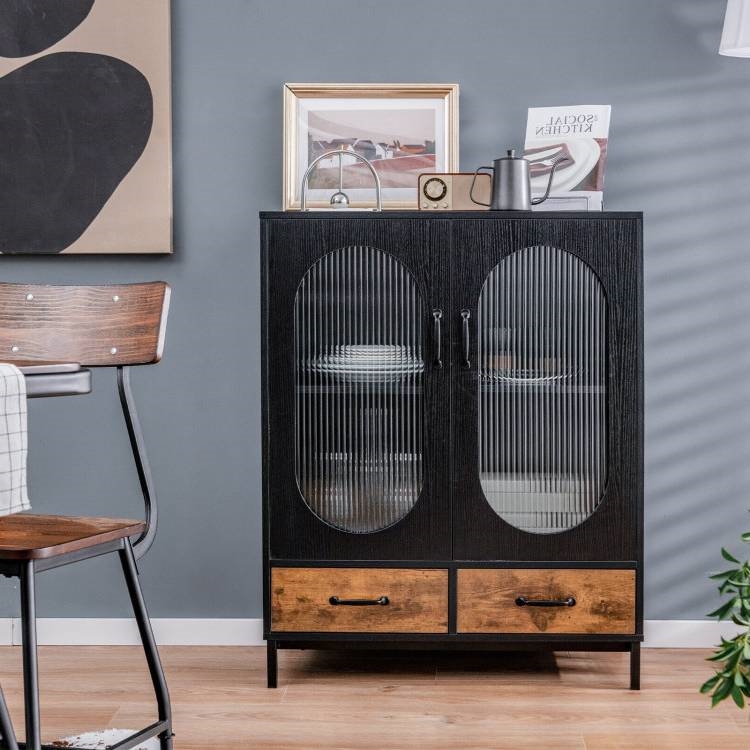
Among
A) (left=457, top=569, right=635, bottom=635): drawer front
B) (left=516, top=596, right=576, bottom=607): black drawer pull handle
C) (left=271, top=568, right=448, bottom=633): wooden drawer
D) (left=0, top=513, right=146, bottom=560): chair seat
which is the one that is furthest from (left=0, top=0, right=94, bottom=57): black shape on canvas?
(left=516, top=596, right=576, bottom=607): black drawer pull handle

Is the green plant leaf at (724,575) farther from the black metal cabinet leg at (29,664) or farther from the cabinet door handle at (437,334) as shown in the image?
the black metal cabinet leg at (29,664)

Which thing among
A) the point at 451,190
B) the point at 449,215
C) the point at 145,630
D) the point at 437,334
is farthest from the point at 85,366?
the point at 451,190

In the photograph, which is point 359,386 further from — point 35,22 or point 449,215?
point 35,22

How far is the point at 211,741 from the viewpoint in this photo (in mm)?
1918

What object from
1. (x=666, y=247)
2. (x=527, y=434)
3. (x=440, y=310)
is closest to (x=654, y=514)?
(x=527, y=434)

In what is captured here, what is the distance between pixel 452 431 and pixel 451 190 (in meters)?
0.63

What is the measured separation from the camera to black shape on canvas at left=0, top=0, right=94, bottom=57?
2.51m

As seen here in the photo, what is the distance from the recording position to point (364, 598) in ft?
7.26

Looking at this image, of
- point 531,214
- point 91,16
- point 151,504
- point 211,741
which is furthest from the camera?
point 91,16

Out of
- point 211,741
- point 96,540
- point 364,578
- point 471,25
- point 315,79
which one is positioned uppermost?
point 471,25

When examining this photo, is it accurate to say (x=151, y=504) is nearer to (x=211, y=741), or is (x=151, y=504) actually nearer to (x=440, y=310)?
(x=211, y=741)

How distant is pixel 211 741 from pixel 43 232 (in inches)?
58.5

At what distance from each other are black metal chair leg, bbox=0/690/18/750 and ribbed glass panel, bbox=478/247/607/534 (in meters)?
1.21

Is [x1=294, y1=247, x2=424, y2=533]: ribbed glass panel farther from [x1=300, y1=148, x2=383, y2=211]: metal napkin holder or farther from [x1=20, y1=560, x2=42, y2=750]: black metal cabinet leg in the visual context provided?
[x1=20, y1=560, x2=42, y2=750]: black metal cabinet leg
